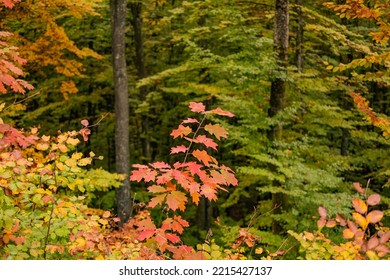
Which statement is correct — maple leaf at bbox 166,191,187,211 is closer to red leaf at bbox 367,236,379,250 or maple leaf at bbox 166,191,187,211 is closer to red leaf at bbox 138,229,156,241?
red leaf at bbox 138,229,156,241

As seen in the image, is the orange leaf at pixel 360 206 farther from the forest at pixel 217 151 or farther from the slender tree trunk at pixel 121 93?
the slender tree trunk at pixel 121 93

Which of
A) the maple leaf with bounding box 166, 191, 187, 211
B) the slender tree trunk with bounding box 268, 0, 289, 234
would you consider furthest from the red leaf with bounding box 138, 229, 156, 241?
the slender tree trunk with bounding box 268, 0, 289, 234

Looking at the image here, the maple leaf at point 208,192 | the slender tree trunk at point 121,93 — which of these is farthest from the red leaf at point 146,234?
the slender tree trunk at point 121,93

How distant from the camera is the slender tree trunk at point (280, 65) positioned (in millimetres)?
7852

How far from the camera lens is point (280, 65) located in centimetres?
816

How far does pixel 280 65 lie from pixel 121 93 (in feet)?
16.2

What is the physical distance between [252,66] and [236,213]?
1359cm

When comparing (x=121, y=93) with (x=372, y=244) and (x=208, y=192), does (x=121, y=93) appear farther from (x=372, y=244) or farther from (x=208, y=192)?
(x=372, y=244)

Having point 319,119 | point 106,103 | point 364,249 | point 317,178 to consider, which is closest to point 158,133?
point 106,103

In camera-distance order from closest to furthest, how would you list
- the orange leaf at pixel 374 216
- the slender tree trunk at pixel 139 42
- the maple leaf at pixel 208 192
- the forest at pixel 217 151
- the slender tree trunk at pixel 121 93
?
the orange leaf at pixel 374 216
the maple leaf at pixel 208 192
the forest at pixel 217 151
the slender tree trunk at pixel 121 93
the slender tree trunk at pixel 139 42

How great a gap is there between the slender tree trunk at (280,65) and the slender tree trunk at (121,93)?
4.65 meters

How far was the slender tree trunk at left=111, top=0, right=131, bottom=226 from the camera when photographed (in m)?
10.8

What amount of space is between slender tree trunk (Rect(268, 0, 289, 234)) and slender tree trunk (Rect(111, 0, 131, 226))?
465 centimetres

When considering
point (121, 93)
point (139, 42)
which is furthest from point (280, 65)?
point (139, 42)
